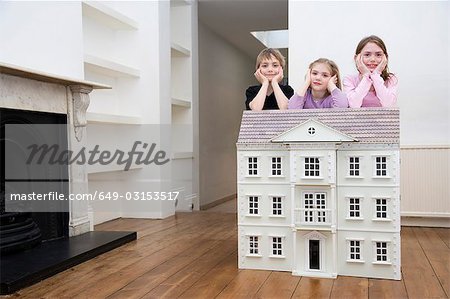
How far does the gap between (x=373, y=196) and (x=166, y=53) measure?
3.71 m

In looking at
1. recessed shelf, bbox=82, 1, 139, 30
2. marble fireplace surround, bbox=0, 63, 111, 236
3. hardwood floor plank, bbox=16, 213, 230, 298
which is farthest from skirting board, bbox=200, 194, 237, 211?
marble fireplace surround, bbox=0, 63, 111, 236

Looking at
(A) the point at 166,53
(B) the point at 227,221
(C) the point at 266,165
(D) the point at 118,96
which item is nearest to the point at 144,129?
(D) the point at 118,96

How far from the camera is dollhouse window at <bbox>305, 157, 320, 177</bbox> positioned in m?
2.99

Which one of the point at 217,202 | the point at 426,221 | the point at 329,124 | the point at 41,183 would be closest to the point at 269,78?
the point at 329,124

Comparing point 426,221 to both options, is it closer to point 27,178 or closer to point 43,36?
point 27,178

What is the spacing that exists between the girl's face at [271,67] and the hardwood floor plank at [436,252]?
1660 mm

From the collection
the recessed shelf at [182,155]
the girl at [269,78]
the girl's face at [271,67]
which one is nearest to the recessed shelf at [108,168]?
the recessed shelf at [182,155]

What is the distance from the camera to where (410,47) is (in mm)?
5055

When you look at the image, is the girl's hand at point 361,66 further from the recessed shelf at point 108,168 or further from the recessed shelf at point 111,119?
the recessed shelf at point 108,168

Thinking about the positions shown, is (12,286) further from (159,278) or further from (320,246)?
(320,246)

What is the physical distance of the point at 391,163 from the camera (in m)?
2.95

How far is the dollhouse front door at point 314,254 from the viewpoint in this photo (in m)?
3.05

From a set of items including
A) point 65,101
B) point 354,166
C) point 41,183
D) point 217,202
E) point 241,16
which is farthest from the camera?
point 217,202

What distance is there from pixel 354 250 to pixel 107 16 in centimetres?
360
